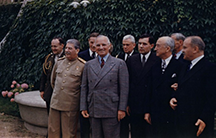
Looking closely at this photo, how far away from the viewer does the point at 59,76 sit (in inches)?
161

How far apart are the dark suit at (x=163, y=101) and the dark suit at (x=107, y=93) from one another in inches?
16.3

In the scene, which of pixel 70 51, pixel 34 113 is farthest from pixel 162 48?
pixel 34 113

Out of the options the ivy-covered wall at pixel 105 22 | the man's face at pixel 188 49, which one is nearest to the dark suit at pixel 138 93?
the man's face at pixel 188 49

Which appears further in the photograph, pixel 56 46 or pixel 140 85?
pixel 56 46

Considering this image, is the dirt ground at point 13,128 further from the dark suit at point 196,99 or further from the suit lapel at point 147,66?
the dark suit at point 196,99

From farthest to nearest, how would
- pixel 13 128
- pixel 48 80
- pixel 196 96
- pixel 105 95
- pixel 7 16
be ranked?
pixel 7 16 < pixel 13 128 < pixel 48 80 < pixel 105 95 < pixel 196 96

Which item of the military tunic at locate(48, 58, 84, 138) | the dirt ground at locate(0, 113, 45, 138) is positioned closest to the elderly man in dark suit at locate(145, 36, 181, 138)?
the military tunic at locate(48, 58, 84, 138)

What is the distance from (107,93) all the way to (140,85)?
1.86 ft

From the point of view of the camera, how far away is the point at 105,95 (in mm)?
3543

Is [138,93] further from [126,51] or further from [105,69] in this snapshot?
[126,51]

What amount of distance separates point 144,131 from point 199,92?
110 centimetres

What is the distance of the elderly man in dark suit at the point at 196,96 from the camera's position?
3.13 m

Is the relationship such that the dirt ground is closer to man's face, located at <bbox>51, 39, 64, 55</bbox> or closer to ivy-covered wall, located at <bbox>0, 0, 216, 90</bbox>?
ivy-covered wall, located at <bbox>0, 0, 216, 90</bbox>

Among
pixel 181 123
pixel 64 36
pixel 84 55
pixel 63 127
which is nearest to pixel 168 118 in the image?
pixel 181 123
